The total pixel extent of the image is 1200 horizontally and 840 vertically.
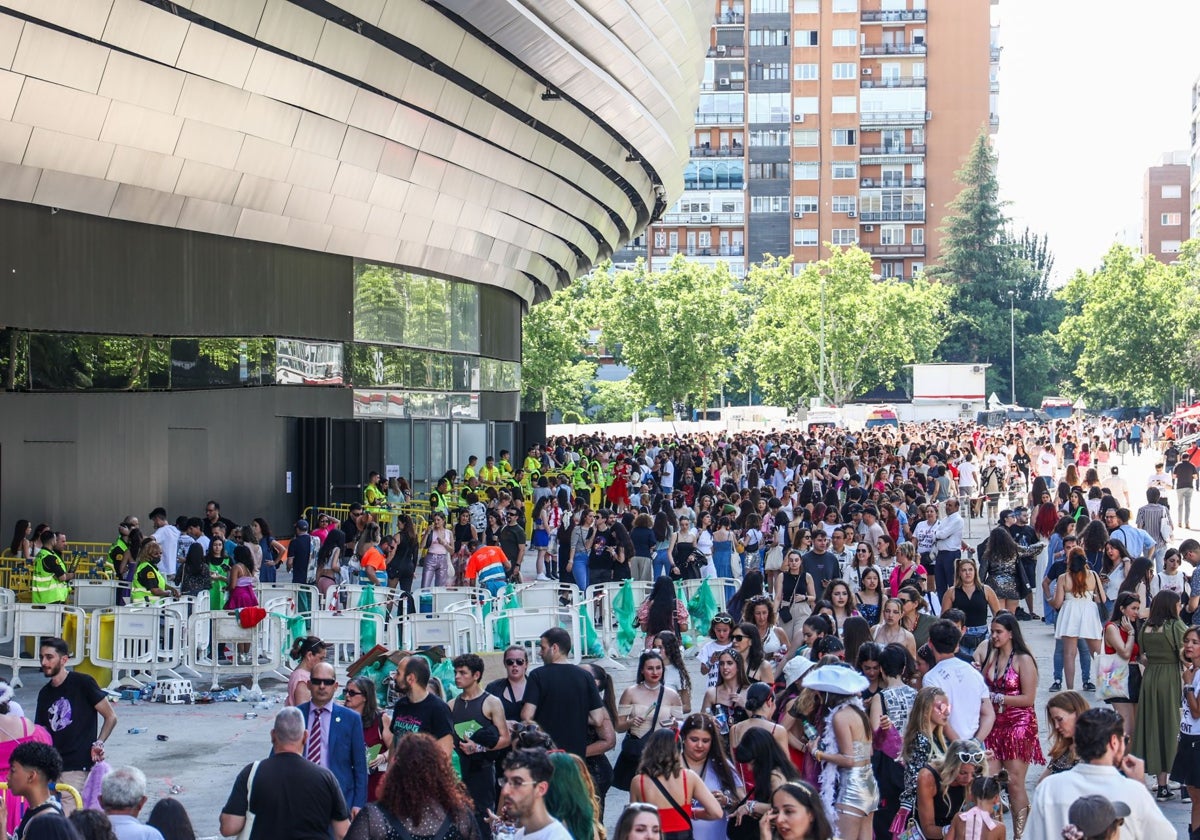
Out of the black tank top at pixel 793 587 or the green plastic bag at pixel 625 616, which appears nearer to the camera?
the black tank top at pixel 793 587

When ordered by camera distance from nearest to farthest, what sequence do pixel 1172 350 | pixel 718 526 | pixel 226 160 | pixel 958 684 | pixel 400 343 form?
1. pixel 958 684
2. pixel 718 526
3. pixel 226 160
4. pixel 400 343
5. pixel 1172 350

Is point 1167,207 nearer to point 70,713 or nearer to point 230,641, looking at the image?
point 230,641

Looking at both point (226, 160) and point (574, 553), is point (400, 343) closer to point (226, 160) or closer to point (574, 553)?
point (226, 160)

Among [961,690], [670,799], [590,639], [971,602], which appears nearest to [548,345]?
[590,639]

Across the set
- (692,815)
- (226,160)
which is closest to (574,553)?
(226,160)

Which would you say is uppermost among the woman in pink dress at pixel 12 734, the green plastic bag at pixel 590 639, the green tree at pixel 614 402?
the green tree at pixel 614 402

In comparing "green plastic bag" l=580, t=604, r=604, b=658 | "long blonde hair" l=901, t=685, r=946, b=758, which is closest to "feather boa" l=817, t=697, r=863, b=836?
"long blonde hair" l=901, t=685, r=946, b=758

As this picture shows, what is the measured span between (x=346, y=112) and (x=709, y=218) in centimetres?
9913

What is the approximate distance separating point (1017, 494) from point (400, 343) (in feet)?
46.1

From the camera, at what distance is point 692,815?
7238mm

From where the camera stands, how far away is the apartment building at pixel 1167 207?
154875mm

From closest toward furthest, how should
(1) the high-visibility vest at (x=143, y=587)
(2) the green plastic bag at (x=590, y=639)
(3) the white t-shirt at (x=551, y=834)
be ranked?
(3) the white t-shirt at (x=551, y=834)
(1) the high-visibility vest at (x=143, y=587)
(2) the green plastic bag at (x=590, y=639)

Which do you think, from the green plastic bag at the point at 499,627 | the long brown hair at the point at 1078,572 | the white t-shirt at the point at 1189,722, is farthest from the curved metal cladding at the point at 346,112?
the white t-shirt at the point at 1189,722

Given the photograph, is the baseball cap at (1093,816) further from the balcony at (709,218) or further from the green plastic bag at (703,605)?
the balcony at (709,218)
